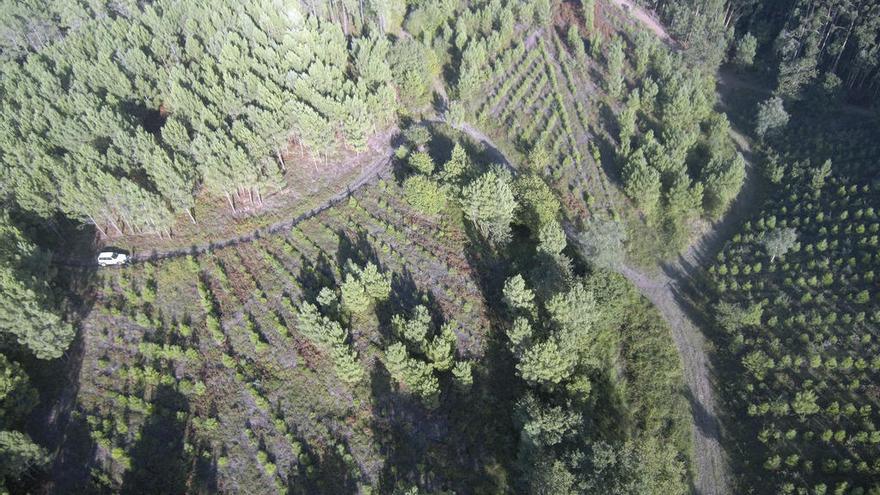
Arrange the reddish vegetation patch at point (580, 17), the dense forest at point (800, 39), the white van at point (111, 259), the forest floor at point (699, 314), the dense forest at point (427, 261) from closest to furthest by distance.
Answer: the dense forest at point (427, 261) → the forest floor at point (699, 314) → the white van at point (111, 259) → the dense forest at point (800, 39) → the reddish vegetation patch at point (580, 17)

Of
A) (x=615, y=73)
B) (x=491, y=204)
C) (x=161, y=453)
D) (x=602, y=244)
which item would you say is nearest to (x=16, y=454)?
(x=161, y=453)

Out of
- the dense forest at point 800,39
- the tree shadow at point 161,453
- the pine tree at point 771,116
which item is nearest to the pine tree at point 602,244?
the pine tree at point 771,116

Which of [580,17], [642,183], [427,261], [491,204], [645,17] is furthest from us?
[645,17]

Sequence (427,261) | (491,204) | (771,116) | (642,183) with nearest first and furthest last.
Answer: (491,204) < (427,261) < (642,183) < (771,116)

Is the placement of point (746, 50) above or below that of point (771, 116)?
above

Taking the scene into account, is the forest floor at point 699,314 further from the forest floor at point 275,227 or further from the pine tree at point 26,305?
the pine tree at point 26,305

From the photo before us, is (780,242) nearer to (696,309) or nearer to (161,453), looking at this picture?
(696,309)

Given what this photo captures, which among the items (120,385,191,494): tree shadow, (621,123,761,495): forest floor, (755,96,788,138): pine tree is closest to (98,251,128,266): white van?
(120,385,191,494): tree shadow
